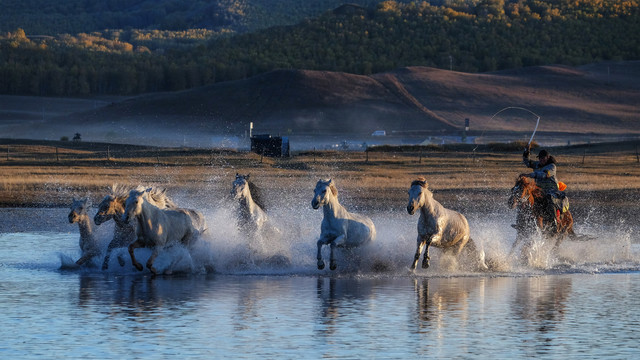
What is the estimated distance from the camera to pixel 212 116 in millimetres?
118812

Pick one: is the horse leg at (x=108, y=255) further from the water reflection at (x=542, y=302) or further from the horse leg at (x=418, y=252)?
the water reflection at (x=542, y=302)

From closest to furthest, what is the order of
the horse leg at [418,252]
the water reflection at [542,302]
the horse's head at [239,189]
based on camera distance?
the water reflection at [542,302]
the horse leg at [418,252]
the horse's head at [239,189]

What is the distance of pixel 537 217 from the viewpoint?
20.9m

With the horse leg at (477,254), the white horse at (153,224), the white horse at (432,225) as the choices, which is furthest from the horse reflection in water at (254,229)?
the horse leg at (477,254)

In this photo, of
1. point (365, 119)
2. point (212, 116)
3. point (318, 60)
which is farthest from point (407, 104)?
point (318, 60)

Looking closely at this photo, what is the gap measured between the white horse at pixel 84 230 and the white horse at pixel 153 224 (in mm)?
915

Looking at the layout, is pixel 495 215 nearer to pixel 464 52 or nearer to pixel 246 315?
pixel 246 315

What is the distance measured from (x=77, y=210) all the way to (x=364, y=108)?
336 feet

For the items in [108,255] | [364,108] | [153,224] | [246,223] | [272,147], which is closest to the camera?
[153,224]

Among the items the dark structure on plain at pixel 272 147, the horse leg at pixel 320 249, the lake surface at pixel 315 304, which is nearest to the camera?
the lake surface at pixel 315 304

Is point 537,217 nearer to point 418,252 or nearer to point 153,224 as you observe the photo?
point 418,252

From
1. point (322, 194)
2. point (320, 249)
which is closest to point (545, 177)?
point (320, 249)

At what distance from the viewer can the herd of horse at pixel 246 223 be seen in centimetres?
1841

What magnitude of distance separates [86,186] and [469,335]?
86.4 feet
